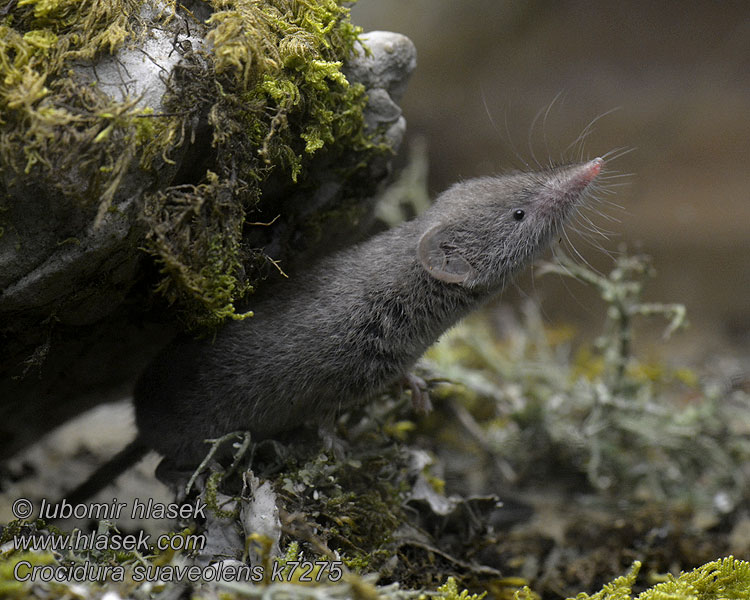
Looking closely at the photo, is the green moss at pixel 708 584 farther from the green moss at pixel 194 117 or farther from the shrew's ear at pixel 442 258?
the green moss at pixel 194 117

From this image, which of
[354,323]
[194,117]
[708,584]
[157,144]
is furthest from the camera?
[354,323]

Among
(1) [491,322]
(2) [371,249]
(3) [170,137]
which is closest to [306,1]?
(3) [170,137]

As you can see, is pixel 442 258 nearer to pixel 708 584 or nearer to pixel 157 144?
pixel 157 144

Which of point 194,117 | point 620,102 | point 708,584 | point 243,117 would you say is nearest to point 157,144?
point 194,117

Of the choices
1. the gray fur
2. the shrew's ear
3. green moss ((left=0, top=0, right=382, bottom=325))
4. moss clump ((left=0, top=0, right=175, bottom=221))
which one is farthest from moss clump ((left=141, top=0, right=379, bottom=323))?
the shrew's ear

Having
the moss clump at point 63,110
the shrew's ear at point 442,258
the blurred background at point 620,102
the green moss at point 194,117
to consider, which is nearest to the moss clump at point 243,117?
the green moss at point 194,117
